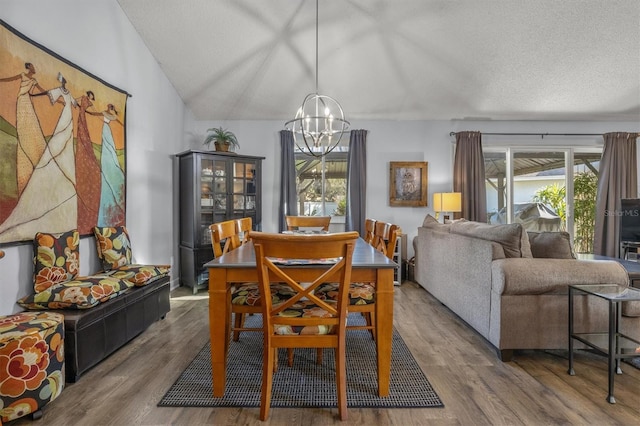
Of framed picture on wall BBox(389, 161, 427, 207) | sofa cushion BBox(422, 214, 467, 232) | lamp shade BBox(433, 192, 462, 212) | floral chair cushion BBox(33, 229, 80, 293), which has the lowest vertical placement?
floral chair cushion BBox(33, 229, 80, 293)

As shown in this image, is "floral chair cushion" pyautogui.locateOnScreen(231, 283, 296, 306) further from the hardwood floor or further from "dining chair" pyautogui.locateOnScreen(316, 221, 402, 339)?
the hardwood floor

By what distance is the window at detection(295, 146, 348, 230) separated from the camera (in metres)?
5.24

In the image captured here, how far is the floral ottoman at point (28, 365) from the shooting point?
1.50 metres

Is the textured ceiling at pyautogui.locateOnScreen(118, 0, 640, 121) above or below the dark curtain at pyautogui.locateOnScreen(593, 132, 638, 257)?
above

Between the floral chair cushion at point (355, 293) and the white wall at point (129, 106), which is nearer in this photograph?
the floral chair cushion at point (355, 293)

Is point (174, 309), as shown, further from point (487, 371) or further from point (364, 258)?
point (487, 371)

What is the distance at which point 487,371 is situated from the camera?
204cm

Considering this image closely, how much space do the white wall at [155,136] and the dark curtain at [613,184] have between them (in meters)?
0.25

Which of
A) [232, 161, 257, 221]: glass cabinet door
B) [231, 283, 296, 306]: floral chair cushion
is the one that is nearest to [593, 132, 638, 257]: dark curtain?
[232, 161, 257, 221]: glass cabinet door

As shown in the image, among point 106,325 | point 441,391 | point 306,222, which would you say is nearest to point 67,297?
point 106,325

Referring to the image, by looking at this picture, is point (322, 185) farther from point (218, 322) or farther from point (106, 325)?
point (218, 322)

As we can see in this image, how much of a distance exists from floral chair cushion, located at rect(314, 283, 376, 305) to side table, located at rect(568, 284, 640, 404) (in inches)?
46.9

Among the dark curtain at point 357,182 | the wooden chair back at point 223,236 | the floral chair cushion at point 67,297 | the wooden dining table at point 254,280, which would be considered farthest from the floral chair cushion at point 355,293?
the dark curtain at point 357,182

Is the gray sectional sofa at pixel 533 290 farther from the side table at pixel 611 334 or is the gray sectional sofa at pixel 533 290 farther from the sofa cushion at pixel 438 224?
the sofa cushion at pixel 438 224
